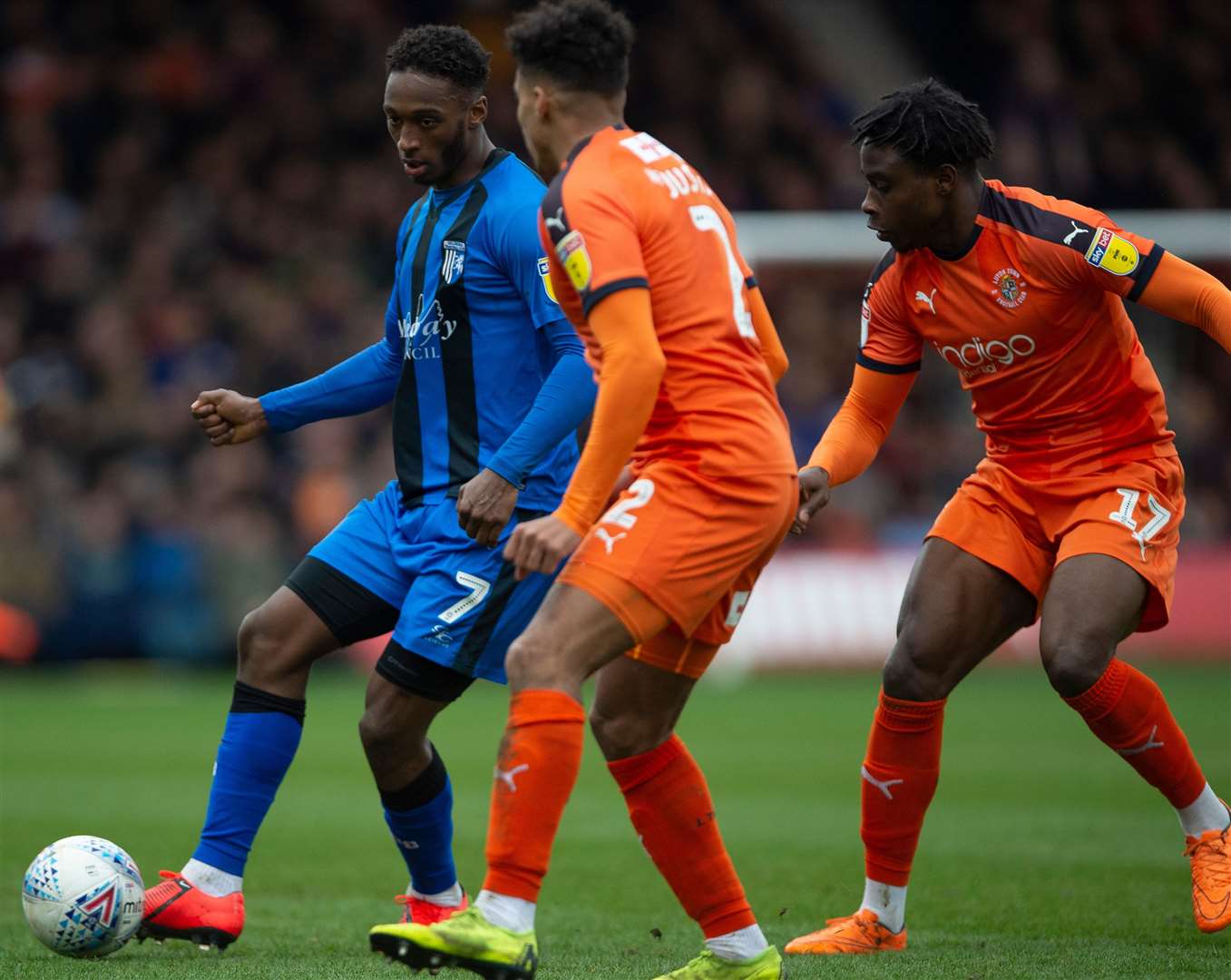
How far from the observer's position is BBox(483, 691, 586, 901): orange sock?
4105 mm

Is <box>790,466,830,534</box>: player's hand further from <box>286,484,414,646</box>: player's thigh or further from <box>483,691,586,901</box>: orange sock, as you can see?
<box>483,691,586,901</box>: orange sock

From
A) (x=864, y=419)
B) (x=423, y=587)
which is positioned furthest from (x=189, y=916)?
A: (x=864, y=419)

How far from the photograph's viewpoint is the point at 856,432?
568 centimetres

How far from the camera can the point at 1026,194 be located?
18.4 feet

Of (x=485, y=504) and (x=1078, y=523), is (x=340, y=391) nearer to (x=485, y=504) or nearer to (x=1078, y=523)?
(x=485, y=504)

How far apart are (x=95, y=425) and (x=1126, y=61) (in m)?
12.2

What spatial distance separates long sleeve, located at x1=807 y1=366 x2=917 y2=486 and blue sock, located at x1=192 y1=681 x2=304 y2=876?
6.17ft

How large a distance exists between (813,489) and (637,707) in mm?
1073

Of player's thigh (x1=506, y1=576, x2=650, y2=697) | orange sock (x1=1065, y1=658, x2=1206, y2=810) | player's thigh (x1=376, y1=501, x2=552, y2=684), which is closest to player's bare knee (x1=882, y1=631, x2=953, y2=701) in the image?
orange sock (x1=1065, y1=658, x2=1206, y2=810)

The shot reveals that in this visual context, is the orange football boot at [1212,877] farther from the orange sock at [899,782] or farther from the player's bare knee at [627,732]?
the player's bare knee at [627,732]

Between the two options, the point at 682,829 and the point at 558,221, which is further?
the point at 682,829

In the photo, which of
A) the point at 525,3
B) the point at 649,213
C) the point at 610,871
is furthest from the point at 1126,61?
the point at 649,213

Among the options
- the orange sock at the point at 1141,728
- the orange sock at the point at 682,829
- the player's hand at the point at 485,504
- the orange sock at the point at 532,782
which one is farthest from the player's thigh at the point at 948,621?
the orange sock at the point at 532,782

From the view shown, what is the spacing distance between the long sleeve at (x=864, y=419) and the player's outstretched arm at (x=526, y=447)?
3.24 feet
